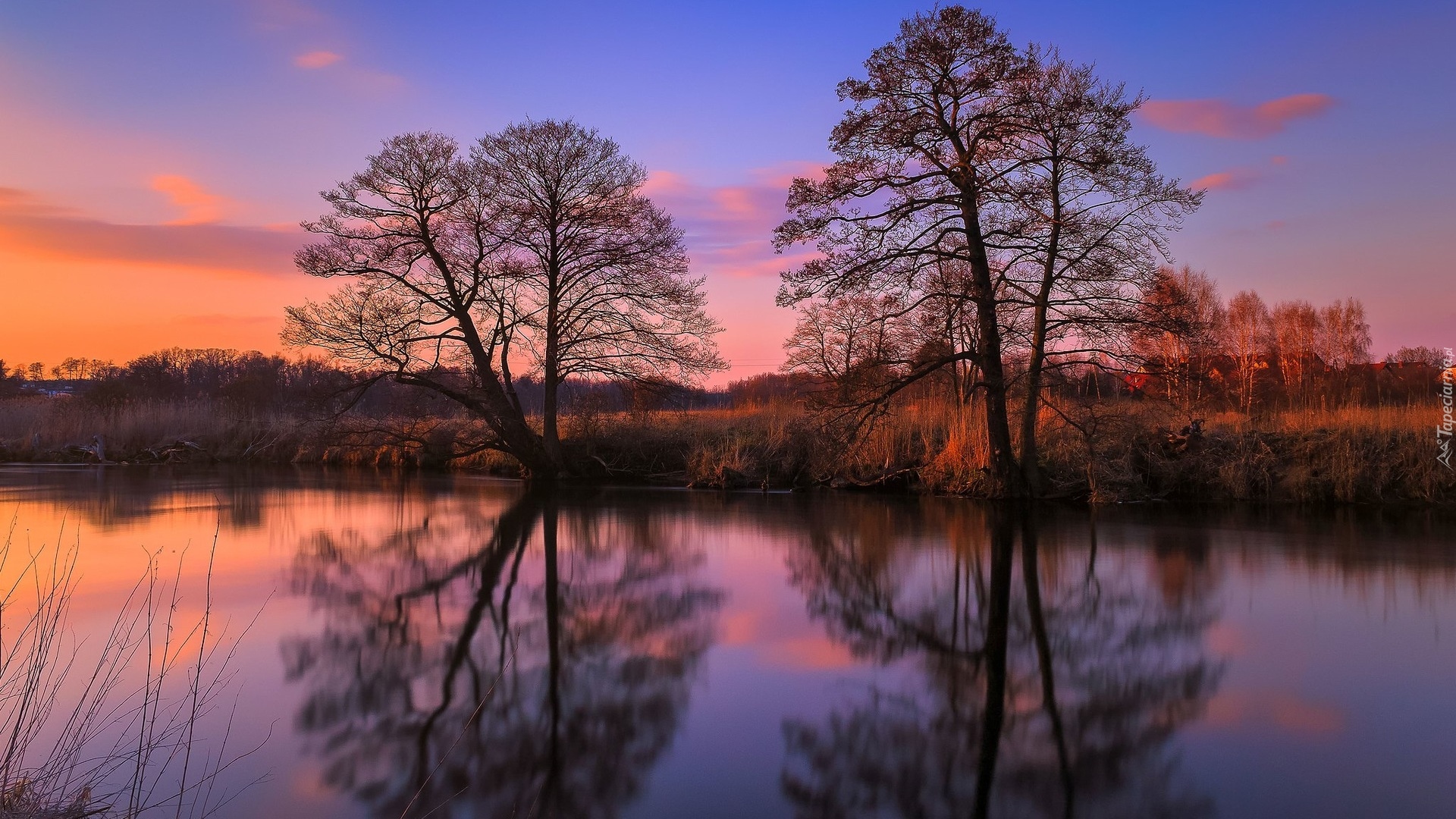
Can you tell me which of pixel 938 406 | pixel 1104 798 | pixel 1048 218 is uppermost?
pixel 1048 218

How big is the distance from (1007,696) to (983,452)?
13.5 m

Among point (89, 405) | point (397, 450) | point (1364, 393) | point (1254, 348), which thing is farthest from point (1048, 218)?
point (1254, 348)

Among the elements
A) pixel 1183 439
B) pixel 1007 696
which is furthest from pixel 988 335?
A: pixel 1007 696

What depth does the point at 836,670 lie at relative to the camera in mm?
6555

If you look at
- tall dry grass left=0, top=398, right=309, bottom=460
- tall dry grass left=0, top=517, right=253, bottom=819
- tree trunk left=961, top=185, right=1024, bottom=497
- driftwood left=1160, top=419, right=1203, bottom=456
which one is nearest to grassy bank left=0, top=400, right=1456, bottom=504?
driftwood left=1160, top=419, right=1203, bottom=456

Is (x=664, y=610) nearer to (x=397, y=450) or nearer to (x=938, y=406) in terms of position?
(x=938, y=406)

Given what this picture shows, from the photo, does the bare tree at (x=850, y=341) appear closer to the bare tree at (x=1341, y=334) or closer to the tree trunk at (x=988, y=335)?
the tree trunk at (x=988, y=335)

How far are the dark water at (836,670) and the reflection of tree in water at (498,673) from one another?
3 cm

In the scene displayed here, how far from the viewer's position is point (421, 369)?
2422 cm

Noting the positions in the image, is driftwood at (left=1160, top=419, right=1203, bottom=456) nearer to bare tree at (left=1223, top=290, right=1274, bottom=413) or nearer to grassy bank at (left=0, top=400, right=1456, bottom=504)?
grassy bank at (left=0, top=400, right=1456, bottom=504)

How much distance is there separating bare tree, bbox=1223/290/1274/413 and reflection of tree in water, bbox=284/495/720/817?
49.8 metres

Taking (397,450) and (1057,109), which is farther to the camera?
(397,450)

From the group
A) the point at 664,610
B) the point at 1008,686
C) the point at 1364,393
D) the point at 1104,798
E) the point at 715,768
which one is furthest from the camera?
the point at 1364,393

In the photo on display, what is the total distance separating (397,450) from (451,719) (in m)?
28.9
